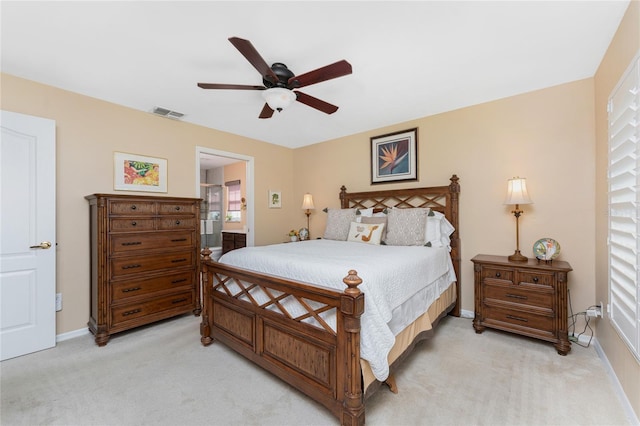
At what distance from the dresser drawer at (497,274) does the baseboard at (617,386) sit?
2.69ft

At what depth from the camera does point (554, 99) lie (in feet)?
9.16

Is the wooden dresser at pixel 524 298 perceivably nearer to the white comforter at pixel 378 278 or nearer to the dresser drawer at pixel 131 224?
the white comforter at pixel 378 278

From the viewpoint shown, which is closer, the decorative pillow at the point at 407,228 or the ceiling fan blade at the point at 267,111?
the ceiling fan blade at the point at 267,111

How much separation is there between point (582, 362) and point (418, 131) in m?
2.88

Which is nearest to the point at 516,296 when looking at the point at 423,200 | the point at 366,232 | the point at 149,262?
the point at 423,200

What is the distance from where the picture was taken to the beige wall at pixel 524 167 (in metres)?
2.66

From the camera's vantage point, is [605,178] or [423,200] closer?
[605,178]

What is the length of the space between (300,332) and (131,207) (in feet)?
7.60

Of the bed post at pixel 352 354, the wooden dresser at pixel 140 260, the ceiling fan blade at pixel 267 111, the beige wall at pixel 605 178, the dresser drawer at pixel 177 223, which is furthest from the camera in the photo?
the dresser drawer at pixel 177 223

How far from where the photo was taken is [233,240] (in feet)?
19.5

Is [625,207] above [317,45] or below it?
below

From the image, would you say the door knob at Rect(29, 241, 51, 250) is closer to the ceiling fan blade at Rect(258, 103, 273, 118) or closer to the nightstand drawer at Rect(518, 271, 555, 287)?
the ceiling fan blade at Rect(258, 103, 273, 118)

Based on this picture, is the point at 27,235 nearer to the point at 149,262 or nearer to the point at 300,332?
the point at 149,262

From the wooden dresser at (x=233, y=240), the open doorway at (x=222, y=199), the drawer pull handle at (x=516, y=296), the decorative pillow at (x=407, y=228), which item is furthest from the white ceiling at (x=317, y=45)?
the open doorway at (x=222, y=199)
